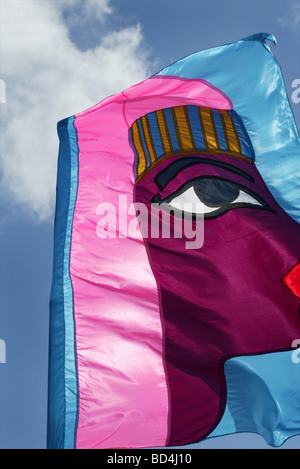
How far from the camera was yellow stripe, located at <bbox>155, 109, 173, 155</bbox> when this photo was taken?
29.8 ft

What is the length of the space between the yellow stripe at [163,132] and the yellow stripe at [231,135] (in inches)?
30.1

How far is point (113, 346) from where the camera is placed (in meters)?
7.37

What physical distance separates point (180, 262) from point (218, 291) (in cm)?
56

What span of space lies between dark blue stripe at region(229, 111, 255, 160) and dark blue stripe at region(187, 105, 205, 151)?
470mm

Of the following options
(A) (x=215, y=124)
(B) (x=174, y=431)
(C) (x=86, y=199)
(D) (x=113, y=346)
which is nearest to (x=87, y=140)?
(C) (x=86, y=199)

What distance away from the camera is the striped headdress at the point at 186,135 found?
9031 millimetres

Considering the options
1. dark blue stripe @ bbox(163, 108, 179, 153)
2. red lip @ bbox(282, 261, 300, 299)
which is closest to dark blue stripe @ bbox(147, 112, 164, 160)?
dark blue stripe @ bbox(163, 108, 179, 153)

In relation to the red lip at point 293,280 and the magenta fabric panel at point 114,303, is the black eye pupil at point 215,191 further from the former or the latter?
the red lip at point 293,280

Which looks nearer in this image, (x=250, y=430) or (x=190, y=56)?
(x=250, y=430)

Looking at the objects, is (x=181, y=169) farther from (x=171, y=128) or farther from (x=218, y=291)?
(x=218, y=291)

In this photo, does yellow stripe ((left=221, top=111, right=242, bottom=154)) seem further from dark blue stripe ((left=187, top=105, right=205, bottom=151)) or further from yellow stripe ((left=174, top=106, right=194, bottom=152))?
yellow stripe ((left=174, top=106, right=194, bottom=152))

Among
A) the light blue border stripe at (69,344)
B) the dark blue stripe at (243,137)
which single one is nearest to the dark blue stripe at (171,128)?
the dark blue stripe at (243,137)

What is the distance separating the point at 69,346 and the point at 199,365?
4.87 ft

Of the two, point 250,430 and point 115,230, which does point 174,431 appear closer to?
point 250,430
